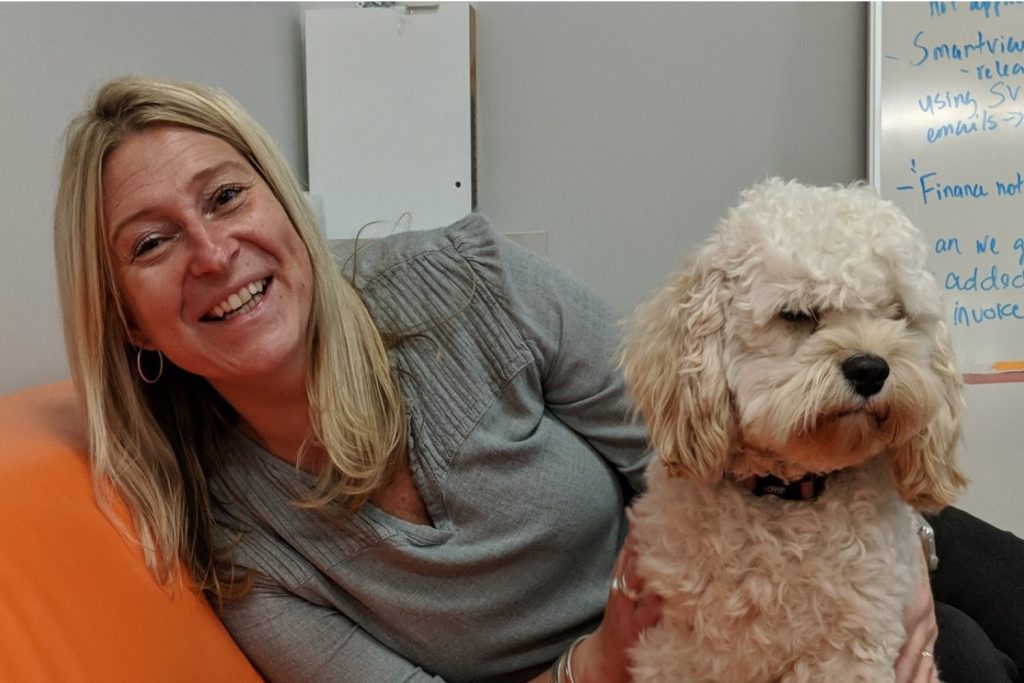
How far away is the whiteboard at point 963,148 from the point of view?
215 centimetres

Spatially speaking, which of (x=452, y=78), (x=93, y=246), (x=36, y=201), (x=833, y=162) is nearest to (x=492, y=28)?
(x=452, y=78)

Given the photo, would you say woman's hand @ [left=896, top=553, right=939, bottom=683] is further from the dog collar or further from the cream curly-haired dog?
the dog collar

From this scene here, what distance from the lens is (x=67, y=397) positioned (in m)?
1.25

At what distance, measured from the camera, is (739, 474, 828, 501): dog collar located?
35.4 inches

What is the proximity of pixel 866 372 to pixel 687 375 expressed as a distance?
197 millimetres

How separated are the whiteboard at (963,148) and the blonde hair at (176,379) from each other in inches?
66.9

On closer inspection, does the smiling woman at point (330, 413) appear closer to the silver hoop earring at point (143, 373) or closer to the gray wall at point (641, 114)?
the silver hoop earring at point (143, 373)

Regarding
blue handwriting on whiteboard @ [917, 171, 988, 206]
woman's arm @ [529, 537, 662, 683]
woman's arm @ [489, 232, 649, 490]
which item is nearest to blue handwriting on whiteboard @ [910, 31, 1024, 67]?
blue handwriting on whiteboard @ [917, 171, 988, 206]

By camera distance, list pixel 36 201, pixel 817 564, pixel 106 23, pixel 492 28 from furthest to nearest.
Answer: pixel 492 28 < pixel 106 23 < pixel 36 201 < pixel 817 564

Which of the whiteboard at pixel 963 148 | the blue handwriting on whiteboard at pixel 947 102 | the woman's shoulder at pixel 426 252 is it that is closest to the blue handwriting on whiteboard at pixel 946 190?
the whiteboard at pixel 963 148

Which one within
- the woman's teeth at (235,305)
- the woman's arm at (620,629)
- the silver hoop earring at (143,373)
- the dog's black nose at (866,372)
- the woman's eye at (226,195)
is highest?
the woman's eye at (226,195)

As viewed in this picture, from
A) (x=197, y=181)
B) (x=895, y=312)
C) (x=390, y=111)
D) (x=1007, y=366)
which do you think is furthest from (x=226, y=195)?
(x=1007, y=366)

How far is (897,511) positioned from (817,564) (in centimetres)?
14

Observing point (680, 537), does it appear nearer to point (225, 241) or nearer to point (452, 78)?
point (225, 241)
